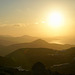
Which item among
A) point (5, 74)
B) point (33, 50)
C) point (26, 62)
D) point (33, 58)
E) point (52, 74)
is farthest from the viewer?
point (33, 50)

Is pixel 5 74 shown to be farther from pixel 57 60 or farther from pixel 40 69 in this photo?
pixel 57 60

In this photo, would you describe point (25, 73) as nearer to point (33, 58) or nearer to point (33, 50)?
point (33, 58)

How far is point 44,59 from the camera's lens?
542 feet

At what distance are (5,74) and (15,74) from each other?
22.5 ft

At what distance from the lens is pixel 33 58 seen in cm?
16900

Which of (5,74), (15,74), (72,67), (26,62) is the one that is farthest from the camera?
(26,62)

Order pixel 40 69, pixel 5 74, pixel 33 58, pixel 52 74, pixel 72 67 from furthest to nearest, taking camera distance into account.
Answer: pixel 33 58
pixel 72 67
pixel 40 69
pixel 52 74
pixel 5 74

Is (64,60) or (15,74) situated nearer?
(15,74)

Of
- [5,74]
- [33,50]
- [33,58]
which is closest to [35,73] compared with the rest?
[5,74]

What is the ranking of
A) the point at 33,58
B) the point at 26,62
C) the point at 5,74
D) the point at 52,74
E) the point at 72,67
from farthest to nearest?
the point at 33,58
the point at 26,62
the point at 72,67
the point at 52,74
the point at 5,74

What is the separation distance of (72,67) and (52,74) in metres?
51.7

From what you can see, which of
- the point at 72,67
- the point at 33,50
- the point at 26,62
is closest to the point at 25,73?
the point at 72,67

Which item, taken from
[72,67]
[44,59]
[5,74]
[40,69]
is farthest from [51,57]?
[5,74]

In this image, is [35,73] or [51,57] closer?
[35,73]
